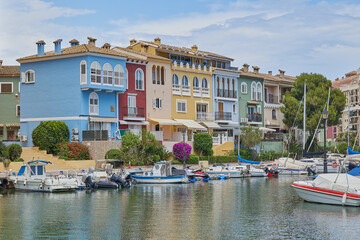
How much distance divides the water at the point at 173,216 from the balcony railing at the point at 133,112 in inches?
761

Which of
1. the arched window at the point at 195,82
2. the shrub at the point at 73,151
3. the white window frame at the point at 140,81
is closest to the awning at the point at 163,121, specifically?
the white window frame at the point at 140,81

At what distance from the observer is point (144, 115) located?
62.5m

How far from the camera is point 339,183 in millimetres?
32656

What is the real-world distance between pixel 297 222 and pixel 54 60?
37.3m

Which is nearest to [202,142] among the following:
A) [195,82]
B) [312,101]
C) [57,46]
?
[195,82]

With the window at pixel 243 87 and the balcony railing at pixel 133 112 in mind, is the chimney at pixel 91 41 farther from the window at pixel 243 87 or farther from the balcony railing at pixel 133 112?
the window at pixel 243 87

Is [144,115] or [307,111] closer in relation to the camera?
[144,115]

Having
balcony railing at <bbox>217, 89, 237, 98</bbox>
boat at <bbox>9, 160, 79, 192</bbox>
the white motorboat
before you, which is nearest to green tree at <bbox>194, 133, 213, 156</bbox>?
balcony railing at <bbox>217, 89, 237, 98</bbox>

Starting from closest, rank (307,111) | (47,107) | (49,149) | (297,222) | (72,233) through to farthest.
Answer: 1. (72,233)
2. (297,222)
3. (49,149)
4. (47,107)
5. (307,111)

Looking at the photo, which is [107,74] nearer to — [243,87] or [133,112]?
[133,112]

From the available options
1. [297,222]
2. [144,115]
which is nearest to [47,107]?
[144,115]

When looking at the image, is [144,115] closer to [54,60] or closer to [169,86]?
[169,86]

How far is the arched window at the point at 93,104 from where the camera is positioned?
57281 mm

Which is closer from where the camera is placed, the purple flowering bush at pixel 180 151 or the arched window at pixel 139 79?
the purple flowering bush at pixel 180 151
